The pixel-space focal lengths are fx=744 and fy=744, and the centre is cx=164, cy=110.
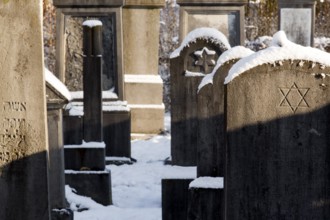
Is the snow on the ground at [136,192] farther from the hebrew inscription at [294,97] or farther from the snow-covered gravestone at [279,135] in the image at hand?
the hebrew inscription at [294,97]

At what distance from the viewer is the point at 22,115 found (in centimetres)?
434

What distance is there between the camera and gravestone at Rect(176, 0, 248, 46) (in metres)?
11.1

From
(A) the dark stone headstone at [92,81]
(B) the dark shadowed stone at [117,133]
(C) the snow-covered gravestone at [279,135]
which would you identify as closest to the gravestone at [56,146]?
(A) the dark stone headstone at [92,81]

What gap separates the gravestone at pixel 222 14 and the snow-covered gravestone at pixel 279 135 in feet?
22.7

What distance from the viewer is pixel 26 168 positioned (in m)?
4.41

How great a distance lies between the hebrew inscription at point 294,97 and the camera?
4.08 meters

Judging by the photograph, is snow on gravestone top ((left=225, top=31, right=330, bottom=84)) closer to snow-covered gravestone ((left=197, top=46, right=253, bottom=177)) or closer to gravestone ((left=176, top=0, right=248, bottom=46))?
snow-covered gravestone ((left=197, top=46, right=253, bottom=177))

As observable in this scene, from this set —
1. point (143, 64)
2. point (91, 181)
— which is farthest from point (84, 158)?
point (143, 64)

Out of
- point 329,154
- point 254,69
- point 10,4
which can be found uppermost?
point 10,4

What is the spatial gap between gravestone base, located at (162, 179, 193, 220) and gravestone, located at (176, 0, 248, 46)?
431 centimetres

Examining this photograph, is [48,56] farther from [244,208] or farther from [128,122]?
[244,208]

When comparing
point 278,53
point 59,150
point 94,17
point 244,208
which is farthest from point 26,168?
point 94,17

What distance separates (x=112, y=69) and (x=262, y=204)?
275 inches

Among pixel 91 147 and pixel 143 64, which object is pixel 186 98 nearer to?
pixel 91 147
